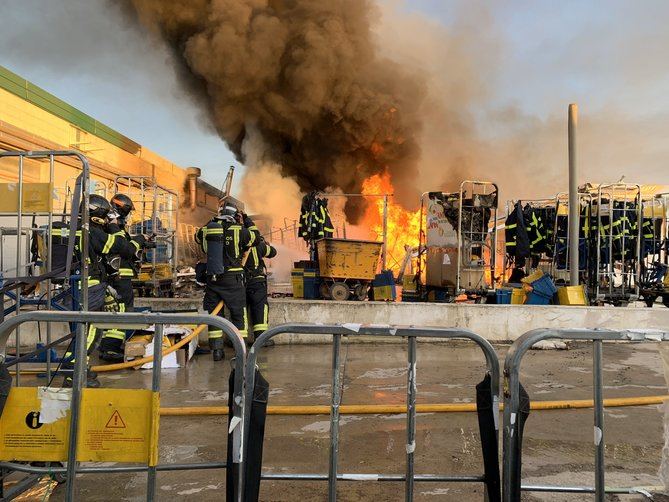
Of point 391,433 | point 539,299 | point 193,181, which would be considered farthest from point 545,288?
point 193,181

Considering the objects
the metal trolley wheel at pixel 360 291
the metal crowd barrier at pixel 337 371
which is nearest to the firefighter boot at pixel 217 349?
the metal trolley wheel at pixel 360 291

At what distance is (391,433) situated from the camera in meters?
3.54

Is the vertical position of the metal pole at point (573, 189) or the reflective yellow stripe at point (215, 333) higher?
the metal pole at point (573, 189)

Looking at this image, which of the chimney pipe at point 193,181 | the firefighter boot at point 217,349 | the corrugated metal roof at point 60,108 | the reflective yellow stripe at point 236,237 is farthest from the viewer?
the chimney pipe at point 193,181

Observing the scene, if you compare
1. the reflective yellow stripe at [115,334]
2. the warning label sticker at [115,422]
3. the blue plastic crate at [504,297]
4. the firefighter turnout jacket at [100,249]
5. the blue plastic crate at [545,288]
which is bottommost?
the reflective yellow stripe at [115,334]

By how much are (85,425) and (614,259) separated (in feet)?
32.6

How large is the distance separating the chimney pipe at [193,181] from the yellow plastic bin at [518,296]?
1751cm

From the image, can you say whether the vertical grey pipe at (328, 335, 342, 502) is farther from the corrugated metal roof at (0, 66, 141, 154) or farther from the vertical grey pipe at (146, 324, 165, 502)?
the corrugated metal roof at (0, 66, 141, 154)

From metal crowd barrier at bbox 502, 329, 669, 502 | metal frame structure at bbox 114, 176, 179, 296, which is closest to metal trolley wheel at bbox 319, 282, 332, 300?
metal frame structure at bbox 114, 176, 179, 296

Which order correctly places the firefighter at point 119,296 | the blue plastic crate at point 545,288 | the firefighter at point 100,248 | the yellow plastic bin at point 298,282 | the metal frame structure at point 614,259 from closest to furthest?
the firefighter at point 100,248 → the firefighter at point 119,296 → the blue plastic crate at point 545,288 → the yellow plastic bin at point 298,282 → the metal frame structure at point 614,259

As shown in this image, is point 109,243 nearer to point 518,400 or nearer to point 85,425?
point 85,425

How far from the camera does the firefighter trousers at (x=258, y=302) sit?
257 inches

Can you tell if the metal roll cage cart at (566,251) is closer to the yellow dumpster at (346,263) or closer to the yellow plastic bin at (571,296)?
the yellow plastic bin at (571,296)

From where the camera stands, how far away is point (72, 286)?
527 centimetres
